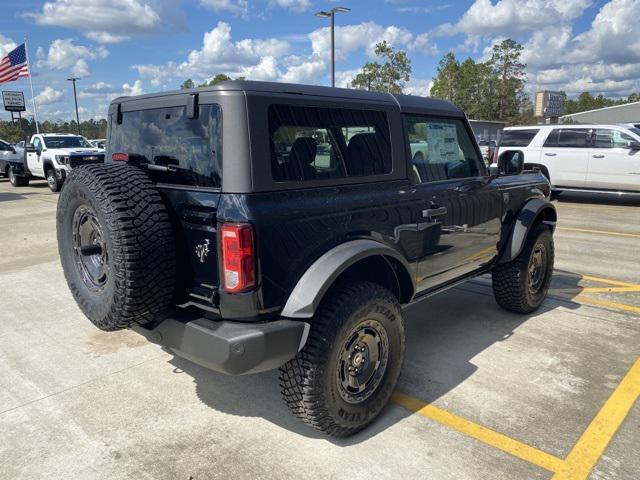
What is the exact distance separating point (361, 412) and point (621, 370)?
2.09 meters

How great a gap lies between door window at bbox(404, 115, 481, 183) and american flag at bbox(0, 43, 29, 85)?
81.0 ft

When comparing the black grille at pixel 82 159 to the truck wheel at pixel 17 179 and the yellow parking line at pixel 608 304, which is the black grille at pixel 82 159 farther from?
the yellow parking line at pixel 608 304

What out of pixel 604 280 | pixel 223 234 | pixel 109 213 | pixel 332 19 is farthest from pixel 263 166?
pixel 332 19

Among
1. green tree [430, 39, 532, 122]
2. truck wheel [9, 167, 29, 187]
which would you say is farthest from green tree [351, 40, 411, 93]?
truck wheel [9, 167, 29, 187]

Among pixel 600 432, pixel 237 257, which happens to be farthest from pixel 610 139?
pixel 237 257

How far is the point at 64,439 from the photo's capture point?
2779mm

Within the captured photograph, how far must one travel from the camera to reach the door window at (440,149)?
11.3 ft

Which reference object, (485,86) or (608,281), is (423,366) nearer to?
(608,281)

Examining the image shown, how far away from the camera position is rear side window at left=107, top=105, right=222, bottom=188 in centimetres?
249

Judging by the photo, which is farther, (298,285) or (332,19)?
(332,19)

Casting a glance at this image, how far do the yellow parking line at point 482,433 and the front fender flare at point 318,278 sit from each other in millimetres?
1108

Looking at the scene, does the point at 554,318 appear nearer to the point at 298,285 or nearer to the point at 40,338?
the point at 298,285

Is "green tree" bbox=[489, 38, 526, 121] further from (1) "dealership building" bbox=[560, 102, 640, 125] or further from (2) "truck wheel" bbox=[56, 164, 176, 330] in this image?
(2) "truck wheel" bbox=[56, 164, 176, 330]

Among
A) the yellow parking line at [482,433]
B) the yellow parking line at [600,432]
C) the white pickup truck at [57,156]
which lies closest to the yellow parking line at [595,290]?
Result: the yellow parking line at [600,432]
